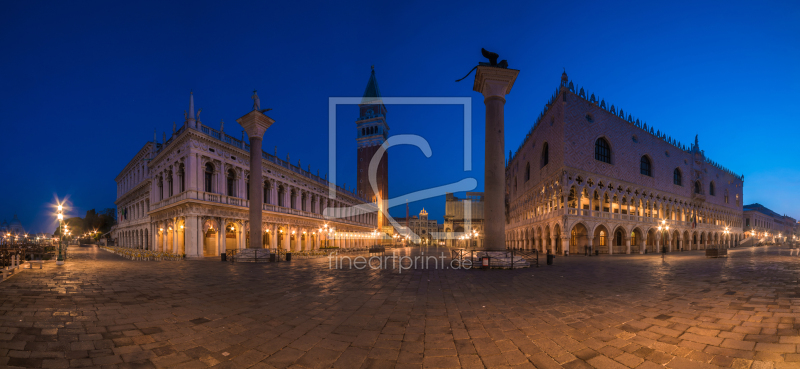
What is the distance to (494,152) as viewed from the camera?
1659cm

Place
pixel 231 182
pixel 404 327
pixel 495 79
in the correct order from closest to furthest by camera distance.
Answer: pixel 404 327 → pixel 495 79 → pixel 231 182

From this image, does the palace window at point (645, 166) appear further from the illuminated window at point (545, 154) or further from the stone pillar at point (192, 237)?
the stone pillar at point (192, 237)

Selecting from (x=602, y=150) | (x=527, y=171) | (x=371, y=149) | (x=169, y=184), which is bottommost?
(x=169, y=184)

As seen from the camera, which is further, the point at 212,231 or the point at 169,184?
the point at 212,231

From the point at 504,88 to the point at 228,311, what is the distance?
1618cm

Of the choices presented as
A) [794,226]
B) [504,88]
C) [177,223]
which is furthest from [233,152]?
[794,226]

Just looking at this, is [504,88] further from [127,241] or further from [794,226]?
[794,226]

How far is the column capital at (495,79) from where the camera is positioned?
16703 millimetres

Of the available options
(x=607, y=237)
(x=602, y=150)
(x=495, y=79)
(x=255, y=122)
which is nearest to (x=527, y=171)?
(x=602, y=150)

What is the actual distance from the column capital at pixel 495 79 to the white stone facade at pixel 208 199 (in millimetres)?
23110

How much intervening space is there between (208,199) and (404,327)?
27.5 metres

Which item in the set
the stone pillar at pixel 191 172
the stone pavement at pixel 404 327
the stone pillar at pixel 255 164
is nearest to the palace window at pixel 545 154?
the stone pavement at pixel 404 327

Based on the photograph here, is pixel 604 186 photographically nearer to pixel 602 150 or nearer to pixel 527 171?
pixel 602 150

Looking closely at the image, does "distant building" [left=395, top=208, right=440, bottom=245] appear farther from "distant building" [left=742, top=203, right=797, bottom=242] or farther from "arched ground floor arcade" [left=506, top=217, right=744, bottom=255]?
"distant building" [left=742, top=203, right=797, bottom=242]
